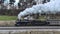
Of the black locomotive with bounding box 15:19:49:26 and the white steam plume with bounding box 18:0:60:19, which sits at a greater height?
the white steam plume with bounding box 18:0:60:19

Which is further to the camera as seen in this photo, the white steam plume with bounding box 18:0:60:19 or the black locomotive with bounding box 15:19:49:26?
the white steam plume with bounding box 18:0:60:19

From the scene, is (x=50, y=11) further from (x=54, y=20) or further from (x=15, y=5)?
(x=15, y=5)

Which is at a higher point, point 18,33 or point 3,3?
point 3,3

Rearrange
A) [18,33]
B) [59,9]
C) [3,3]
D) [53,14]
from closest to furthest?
[18,33]
[53,14]
[59,9]
[3,3]

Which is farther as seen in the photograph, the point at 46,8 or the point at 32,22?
the point at 46,8

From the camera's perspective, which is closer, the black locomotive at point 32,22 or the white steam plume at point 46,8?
the black locomotive at point 32,22

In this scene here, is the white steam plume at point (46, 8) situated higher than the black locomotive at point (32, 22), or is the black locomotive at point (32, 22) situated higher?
the white steam plume at point (46, 8)

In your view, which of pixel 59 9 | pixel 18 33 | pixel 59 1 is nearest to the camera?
pixel 18 33

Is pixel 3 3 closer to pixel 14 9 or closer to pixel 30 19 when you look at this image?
pixel 14 9

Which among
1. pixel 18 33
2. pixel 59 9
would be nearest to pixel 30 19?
pixel 59 9

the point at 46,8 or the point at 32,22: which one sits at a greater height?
the point at 46,8

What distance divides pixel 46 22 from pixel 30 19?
1256mm

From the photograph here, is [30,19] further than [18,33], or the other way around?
[30,19]

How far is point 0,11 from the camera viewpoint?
20.7 metres
